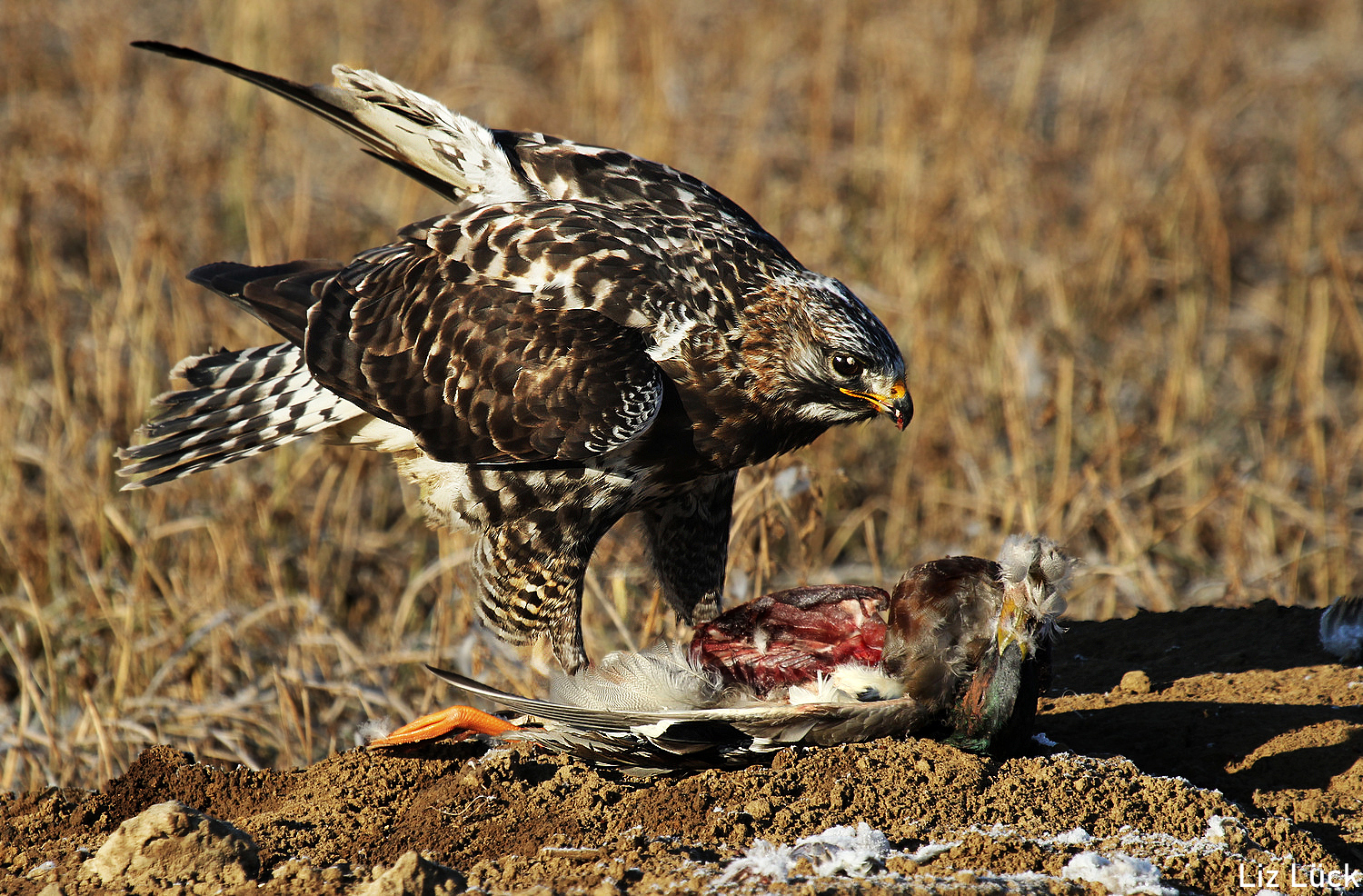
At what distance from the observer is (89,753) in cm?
396

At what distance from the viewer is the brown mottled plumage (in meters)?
3.48

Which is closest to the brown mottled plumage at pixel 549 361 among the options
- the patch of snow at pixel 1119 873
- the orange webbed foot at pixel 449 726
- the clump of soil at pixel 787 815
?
the orange webbed foot at pixel 449 726

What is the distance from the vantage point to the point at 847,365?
3.48 meters

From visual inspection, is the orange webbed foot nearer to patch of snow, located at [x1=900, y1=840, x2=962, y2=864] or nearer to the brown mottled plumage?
the brown mottled plumage

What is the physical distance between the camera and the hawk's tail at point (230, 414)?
13.0 ft

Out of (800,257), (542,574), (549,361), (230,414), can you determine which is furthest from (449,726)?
(800,257)

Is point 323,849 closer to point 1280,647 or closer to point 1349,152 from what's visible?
point 1280,647

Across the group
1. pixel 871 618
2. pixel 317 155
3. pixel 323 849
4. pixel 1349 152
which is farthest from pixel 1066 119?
pixel 323 849

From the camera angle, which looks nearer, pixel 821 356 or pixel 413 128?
pixel 821 356

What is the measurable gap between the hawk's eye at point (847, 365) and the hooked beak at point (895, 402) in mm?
66

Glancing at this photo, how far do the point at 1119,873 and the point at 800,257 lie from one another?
16.2 ft

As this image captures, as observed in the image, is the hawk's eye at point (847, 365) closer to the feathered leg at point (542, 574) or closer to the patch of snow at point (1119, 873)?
the feathered leg at point (542, 574)

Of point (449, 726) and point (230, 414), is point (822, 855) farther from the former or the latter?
point (230, 414)

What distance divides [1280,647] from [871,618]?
1.40 m
